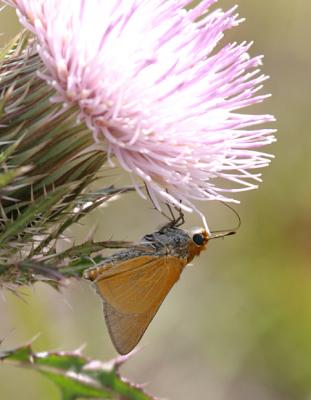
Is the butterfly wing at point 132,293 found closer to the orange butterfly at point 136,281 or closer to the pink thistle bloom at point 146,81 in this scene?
the orange butterfly at point 136,281

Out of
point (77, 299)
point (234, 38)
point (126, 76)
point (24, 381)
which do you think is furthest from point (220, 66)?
point (234, 38)

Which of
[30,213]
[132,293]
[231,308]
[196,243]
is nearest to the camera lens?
[30,213]

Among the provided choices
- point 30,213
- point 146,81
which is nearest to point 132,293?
point 30,213

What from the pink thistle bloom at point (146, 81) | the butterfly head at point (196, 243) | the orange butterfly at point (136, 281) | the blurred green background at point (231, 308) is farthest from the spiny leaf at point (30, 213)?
the blurred green background at point (231, 308)

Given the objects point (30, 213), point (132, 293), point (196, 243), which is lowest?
point (196, 243)

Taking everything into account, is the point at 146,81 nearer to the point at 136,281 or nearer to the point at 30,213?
the point at 30,213

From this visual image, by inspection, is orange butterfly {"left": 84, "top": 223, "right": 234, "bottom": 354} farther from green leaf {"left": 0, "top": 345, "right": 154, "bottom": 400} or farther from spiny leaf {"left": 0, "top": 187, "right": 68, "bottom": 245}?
spiny leaf {"left": 0, "top": 187, "right": 68, "bottom": 245}
